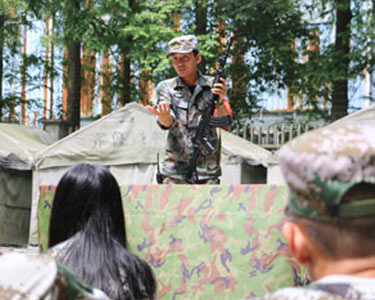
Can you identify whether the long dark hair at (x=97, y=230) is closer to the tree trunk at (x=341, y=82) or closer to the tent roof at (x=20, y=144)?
the tent roof at (x=20, y=144)

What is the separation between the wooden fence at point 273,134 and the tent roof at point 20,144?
400cm

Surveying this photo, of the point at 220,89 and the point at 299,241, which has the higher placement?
the point at 220,89

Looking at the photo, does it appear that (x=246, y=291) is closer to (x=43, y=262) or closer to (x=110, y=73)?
A: (x=43, y=262)

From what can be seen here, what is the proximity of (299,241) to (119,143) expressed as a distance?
28.2 feet

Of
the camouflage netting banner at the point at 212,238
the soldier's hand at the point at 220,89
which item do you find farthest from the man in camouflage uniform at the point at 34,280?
the soldier's hand at the point at 220,89

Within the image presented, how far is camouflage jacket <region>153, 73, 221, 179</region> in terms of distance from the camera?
451 centimetres

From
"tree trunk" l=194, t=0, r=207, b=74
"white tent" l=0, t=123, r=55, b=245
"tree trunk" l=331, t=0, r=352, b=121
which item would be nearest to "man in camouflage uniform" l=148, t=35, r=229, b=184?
"white tent" l=0, t=123, r=55, b=245

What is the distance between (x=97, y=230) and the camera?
252 centimetres

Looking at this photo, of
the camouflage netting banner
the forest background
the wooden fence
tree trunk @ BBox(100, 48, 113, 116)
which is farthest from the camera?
tree trunk @ BBox(100, 48, 113, 116)

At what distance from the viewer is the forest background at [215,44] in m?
12.4

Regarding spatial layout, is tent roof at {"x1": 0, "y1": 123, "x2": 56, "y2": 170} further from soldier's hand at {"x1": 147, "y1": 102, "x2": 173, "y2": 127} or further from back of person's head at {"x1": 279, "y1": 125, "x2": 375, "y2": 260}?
back of person's head at {"x1": 279, "y1": 125, "x2": 375, "y2": 260}

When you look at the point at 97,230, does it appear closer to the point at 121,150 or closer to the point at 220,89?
the point at 220,89

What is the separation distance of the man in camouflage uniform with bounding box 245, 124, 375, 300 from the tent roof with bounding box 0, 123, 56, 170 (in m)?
9.17

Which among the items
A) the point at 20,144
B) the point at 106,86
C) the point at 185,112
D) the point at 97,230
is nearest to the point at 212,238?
the point at 97,230
